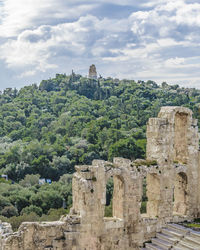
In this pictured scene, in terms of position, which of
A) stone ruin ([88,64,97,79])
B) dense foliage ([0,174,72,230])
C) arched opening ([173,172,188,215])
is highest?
stone ruin ([88,64,97,79])

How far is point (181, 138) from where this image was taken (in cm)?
2053

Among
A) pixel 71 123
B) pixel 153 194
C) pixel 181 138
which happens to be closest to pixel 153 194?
pixel 153 194

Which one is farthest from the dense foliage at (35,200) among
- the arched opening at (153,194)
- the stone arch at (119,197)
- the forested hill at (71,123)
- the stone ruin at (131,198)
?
the stone arch at (119,197)

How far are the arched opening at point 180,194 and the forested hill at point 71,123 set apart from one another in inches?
1203

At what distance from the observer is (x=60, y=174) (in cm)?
5725

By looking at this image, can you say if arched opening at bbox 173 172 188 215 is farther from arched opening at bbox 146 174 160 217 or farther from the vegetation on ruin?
the vegetation on ruin

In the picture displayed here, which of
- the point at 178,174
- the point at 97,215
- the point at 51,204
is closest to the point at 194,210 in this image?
the point at 178,174

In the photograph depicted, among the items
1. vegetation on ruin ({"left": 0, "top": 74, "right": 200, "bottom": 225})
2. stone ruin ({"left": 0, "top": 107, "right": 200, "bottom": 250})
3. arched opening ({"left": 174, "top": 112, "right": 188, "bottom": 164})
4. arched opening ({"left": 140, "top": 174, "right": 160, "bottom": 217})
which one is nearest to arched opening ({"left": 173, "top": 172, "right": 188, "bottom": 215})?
stone ruin ({"left": 0, "top": 107, "right": 200, "bottom": 250})

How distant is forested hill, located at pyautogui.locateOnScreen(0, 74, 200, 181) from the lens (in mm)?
57594

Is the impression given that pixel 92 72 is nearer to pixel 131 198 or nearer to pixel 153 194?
pixel 153 194

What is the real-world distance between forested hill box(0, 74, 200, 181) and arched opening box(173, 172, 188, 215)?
30.6 metres

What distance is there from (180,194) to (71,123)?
56.3 meters

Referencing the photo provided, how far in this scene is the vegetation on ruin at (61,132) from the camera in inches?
1744

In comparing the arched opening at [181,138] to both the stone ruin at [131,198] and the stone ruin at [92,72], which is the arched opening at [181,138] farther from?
the stone ruin at [92,72]
